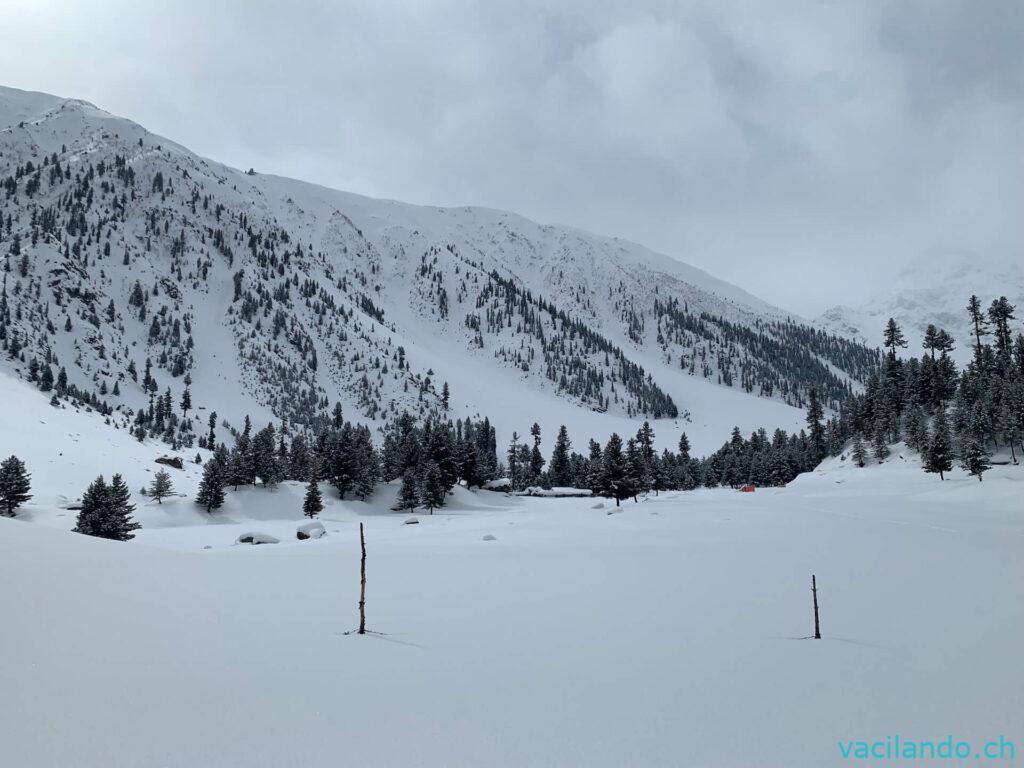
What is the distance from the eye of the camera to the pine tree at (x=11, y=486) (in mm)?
45500

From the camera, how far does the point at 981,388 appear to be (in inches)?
2798

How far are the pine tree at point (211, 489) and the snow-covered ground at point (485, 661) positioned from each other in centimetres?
4874

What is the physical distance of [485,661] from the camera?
380 inches

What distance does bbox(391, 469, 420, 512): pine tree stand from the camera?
74000mm

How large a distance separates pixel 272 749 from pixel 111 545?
1279cm

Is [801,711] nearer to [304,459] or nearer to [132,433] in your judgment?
[304,459]

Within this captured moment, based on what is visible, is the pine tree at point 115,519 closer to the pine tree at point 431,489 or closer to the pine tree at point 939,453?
the pine tree at point 431,489

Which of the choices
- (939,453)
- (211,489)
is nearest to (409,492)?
(211,489)

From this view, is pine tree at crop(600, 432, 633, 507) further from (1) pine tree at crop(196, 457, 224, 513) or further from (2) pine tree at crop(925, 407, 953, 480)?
(1) pine tree at crop(196, 457, 224, 513)

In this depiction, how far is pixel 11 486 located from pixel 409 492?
139ft

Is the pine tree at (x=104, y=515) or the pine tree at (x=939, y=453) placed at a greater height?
the pine tree at (x=939, y=453)

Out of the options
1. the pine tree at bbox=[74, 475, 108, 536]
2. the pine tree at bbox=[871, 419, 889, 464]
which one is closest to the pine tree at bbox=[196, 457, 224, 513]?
the pine tree at bbox=[74, 475, 108, 536]

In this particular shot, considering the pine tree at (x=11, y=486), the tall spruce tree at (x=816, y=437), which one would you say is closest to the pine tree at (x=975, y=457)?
the tall spruce tree at (x=816, y=437)

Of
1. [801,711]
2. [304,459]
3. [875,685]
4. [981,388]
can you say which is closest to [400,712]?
[801,711]
